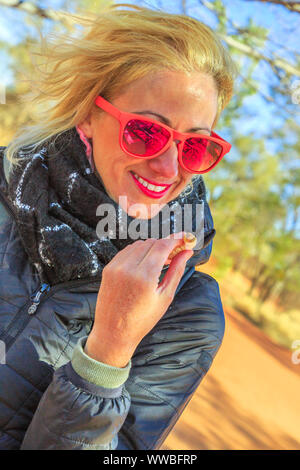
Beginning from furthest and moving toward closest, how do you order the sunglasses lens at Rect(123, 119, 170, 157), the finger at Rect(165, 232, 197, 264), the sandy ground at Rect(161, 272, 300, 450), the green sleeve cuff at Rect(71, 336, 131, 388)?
1. the sandy ground at Rect(161, 272, 300, 450)
2. the sunglasses lens at Rect(123, 119, 170, 157)
3. the finger at Rect(165, 232, 197, 264)
4. the green sleeve cuff at Rect(71, 336, 131, 388)

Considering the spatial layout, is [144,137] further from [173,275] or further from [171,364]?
[171,364]

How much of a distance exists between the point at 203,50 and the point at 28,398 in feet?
4.79

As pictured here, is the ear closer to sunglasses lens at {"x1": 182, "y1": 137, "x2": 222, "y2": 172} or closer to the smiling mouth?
the smiling mouth

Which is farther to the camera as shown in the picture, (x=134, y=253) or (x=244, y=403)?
(x=244, y=403)

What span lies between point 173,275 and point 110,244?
507 mm

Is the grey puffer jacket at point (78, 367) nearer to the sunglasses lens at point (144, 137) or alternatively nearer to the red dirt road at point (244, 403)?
the sunglasses lens at point (144, 137)

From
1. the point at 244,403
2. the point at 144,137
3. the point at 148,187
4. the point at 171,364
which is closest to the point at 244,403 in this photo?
the point at 244,403

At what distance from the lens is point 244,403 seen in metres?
9.53

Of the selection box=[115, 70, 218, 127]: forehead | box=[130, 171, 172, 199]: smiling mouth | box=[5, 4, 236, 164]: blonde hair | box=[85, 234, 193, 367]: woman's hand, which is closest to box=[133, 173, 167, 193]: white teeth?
box=[130, 171, 172, 199]: smiling mouth

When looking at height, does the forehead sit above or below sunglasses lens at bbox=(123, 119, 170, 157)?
above

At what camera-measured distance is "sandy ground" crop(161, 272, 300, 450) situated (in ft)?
23.5

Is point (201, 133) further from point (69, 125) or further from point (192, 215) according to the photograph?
point (69, 125)

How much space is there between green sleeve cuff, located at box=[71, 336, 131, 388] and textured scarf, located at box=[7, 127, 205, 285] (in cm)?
48

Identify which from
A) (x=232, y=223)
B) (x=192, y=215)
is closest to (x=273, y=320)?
(x=232, y=223)
